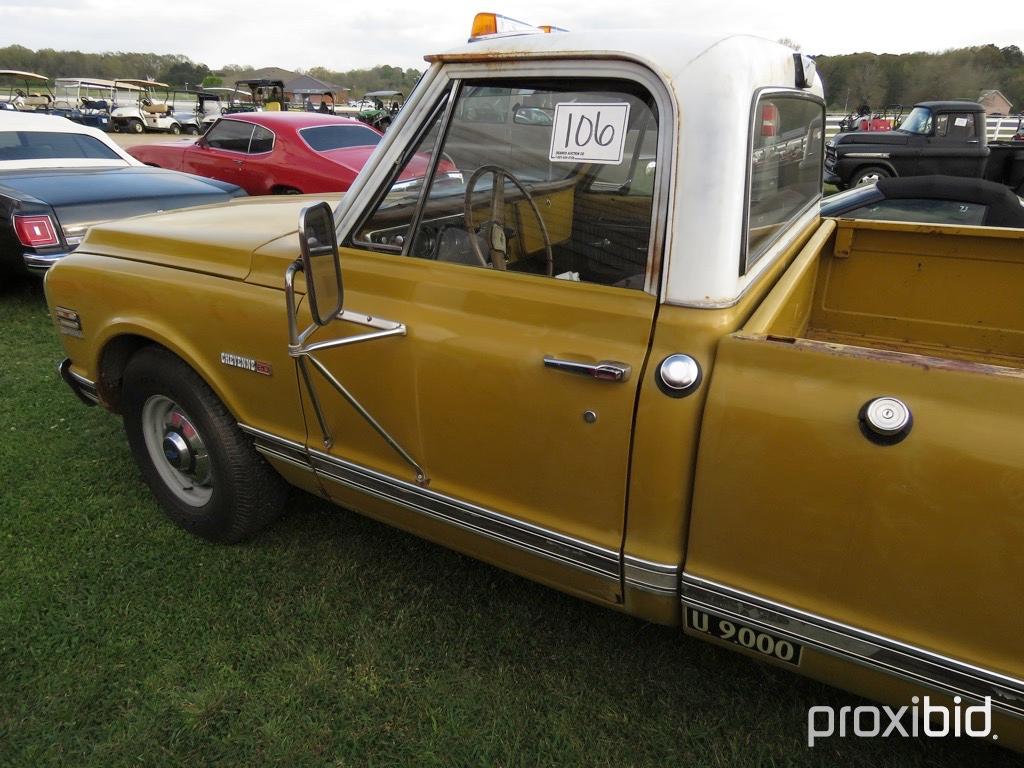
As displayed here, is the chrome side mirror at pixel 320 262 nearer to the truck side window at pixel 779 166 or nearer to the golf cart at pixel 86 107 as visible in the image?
the truck side window at pixel 779 166

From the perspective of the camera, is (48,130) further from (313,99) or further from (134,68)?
(134,68)

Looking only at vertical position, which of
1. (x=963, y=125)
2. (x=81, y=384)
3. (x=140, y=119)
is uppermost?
(x=140, y=119)

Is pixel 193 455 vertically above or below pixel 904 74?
below

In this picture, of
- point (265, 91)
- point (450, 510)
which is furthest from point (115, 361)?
point (265, 91)

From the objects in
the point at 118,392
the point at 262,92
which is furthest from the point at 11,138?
the point at 262,92

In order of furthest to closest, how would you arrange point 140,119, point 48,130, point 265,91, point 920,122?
1. point 265,91
2. point 140,119
3. point 920,122
4. point 48,130

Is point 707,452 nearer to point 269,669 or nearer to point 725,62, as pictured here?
point 725,62

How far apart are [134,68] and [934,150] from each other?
87527 mm

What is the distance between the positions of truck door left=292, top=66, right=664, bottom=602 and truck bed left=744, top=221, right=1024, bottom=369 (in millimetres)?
937

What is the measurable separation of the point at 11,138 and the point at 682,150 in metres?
6.70

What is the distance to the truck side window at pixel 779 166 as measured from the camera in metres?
1.75

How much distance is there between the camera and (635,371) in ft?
5.27

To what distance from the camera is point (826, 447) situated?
141 centimetres

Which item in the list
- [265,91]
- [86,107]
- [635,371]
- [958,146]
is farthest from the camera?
[86,107]
